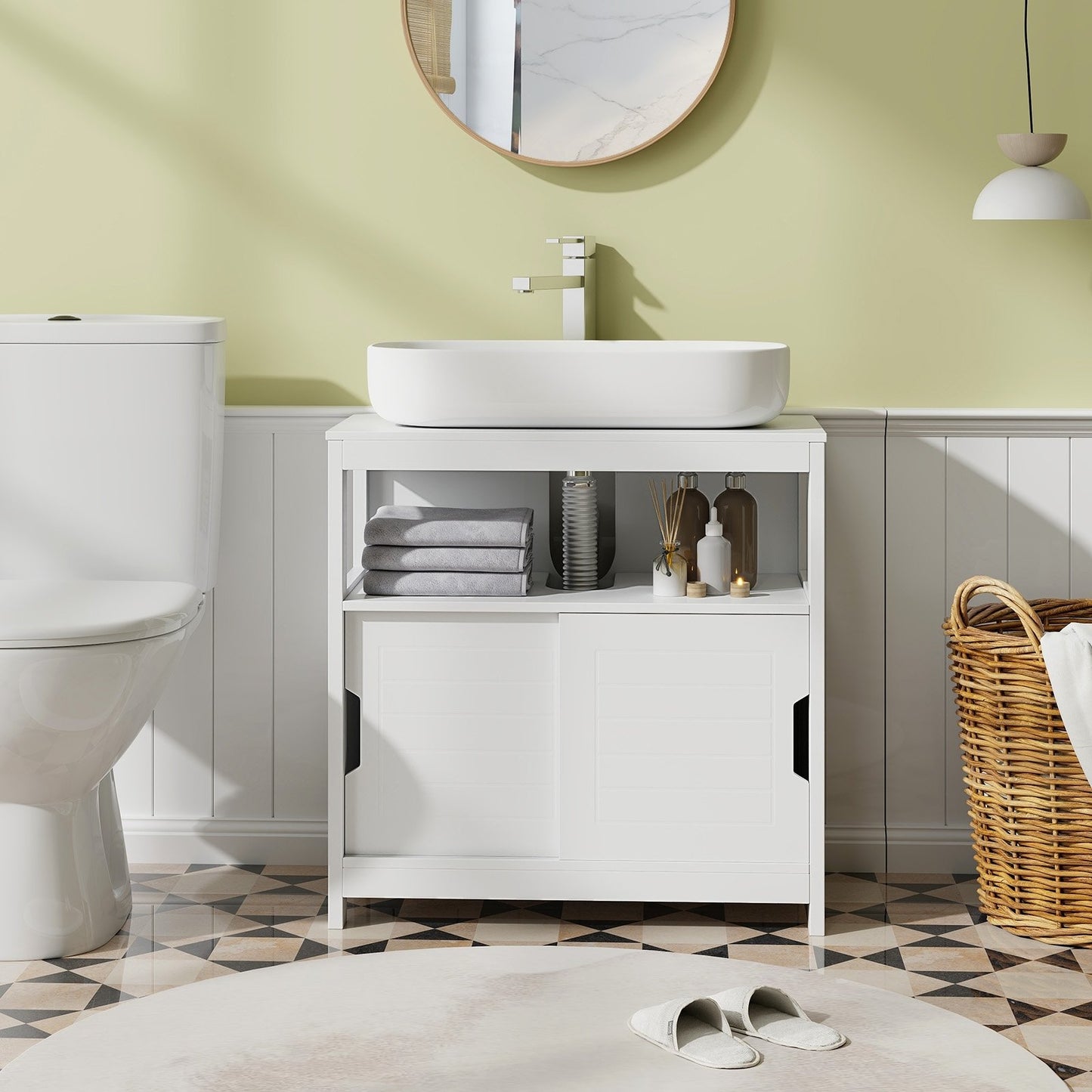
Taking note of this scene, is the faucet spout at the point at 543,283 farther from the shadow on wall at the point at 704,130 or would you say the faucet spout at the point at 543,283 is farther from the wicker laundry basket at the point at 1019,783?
the wicker laundry basket at the point at 1019,783

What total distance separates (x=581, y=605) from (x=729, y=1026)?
111 cm

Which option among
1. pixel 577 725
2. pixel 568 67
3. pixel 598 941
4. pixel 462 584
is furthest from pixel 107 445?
pixel 598 941

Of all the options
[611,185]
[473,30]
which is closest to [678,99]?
[611,185]

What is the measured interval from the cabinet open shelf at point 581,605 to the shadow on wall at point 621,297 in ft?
1.79

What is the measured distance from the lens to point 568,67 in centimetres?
243

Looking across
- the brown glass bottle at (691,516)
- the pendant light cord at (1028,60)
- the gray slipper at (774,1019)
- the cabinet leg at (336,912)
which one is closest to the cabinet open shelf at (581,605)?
the brown glass bottle at (691,516)

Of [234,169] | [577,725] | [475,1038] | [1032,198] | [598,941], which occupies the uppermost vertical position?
[234,169]

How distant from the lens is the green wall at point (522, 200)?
2418 mm

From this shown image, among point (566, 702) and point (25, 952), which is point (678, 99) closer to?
point (566, 702)

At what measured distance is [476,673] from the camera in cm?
218

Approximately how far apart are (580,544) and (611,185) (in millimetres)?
667

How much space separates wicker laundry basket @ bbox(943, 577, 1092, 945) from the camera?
210cm

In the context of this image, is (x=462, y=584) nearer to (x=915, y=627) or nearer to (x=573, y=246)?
(x=573, y=246)

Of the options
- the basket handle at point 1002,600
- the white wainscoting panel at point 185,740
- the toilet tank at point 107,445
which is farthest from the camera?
the white wainscoting panel at point 185,740
